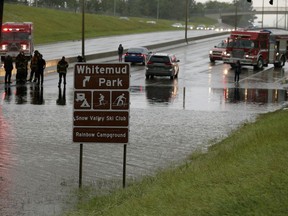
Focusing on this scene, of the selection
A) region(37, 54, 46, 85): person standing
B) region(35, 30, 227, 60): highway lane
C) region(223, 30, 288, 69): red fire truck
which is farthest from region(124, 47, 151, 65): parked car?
region(37, 54, 46, 85): person standing

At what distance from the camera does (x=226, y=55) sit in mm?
55219

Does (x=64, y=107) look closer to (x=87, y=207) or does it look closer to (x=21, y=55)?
(x=21, y=55)

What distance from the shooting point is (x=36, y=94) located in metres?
32.7

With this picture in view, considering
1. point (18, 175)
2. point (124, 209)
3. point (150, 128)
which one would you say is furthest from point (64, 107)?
point (124, 209)

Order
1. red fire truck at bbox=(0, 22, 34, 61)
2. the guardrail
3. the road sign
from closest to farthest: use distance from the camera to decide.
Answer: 1. the road sign
2. the guardrail
3. red fire truck at bbox=(0, 22, 34, 61)

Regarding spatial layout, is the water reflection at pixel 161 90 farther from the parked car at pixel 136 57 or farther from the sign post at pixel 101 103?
the sign post at pixel 101 103

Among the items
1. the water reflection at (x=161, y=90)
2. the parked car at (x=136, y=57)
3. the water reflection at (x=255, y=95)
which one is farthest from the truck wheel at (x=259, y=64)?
the water reflection at (x=255, y=95)

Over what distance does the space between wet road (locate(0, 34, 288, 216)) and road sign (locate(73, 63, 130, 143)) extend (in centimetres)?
96

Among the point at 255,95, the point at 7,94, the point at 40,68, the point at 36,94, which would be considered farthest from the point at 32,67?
the point at 255,95

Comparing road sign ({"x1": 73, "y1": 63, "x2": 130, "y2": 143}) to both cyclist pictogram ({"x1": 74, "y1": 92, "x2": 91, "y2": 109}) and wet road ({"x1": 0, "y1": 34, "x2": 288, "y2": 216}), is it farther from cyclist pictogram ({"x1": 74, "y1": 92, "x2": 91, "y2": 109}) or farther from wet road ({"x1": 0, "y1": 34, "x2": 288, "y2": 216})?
wet road ({"x1": 0, "y1": 34, "x2": 288, "y2": 216})

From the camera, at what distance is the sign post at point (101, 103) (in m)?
12.7

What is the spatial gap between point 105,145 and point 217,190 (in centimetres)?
915

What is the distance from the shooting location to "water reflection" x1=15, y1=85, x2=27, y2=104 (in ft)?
96.1

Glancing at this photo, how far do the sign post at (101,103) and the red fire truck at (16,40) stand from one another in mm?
43054
